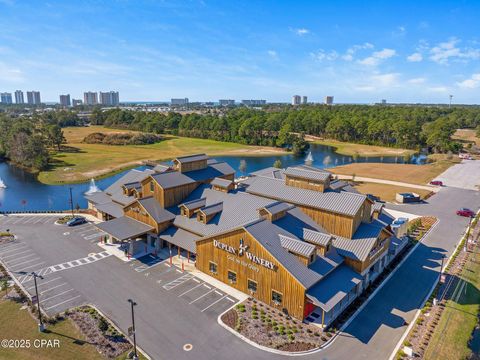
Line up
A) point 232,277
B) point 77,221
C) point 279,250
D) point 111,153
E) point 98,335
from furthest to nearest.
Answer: point 111,153
point 77,221
point 232,277
point 279,250
point 98,335

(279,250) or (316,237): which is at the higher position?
(316,237)

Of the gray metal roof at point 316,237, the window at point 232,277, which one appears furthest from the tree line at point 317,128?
the window at point 232,277

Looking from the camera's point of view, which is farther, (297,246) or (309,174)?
(309,174)

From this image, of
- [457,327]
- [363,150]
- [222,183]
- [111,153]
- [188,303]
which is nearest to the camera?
[457,327]

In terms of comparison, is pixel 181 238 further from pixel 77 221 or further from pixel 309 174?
pixel 77 221

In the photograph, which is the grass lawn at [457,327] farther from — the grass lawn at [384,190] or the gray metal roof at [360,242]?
the grass lawn at [384,190]

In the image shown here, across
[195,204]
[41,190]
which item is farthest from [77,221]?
[41,190]

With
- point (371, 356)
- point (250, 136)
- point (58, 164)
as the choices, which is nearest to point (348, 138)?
point (250, 136)

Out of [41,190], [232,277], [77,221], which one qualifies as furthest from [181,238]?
[41,190]

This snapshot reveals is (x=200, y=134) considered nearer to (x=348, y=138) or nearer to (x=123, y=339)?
(x=348, y=138)

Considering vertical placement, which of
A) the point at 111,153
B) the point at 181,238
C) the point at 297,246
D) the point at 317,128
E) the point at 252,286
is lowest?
the point at 252,286
